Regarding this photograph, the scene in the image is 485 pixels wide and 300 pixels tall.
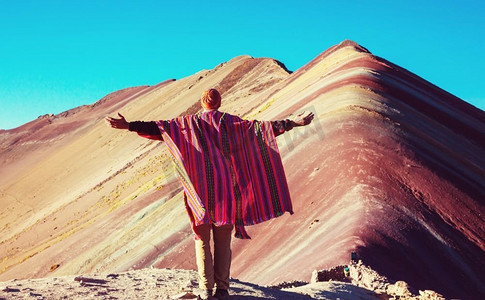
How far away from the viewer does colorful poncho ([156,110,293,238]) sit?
589 cm

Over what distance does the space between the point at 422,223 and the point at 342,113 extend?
6040 millimetres

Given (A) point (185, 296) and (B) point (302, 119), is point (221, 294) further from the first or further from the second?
(B) point (302, 119)

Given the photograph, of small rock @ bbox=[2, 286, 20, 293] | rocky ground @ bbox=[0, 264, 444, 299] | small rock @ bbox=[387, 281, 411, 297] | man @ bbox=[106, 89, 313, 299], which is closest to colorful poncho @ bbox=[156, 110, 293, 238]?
man @ bbox=[106, 89, 313, 299]

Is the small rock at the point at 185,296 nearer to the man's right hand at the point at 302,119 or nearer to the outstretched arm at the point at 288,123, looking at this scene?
the outstretched arm at the point at 288,123

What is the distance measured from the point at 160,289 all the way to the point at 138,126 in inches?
59.9

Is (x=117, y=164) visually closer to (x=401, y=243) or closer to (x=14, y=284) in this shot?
(x=401, y=243)

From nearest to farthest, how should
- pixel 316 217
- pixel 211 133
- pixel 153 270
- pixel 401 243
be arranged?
1. pixel 211 133
2. pixel 153 270
3. pixel 401 243
4. pixel 316 217

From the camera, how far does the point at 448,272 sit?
10203 mm

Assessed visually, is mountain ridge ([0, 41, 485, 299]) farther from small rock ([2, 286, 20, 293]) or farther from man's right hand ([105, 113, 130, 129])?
small rock ([2, 286, 20, 293])

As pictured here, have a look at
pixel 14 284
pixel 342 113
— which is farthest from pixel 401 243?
pixel 342 113

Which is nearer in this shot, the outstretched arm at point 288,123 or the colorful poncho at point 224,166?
the colorful poncho at point 224,166

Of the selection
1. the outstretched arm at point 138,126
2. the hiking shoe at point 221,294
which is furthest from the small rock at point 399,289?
the outstretched arm at point 138,126

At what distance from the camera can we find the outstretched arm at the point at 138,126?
19.1 feet

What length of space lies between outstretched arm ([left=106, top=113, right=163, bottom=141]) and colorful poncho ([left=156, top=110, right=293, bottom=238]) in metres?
0.06
